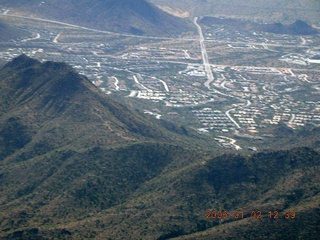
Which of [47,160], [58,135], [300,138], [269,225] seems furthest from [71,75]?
[269,225]

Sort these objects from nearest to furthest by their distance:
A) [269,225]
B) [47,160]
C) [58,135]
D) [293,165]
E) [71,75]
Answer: [269,225] < [293,165] < [47,160] < [58,135] < [71,75]

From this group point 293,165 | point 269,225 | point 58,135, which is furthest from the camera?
point 58,135

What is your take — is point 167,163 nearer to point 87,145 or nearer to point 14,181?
point 87,145

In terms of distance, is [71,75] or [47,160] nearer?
[47,160]

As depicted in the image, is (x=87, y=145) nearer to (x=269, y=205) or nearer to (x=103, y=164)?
(x=103, y=164)

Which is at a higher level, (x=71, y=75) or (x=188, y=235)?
(x=71, y=75)

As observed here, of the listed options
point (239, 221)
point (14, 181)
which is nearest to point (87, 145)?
point (14, 181)
